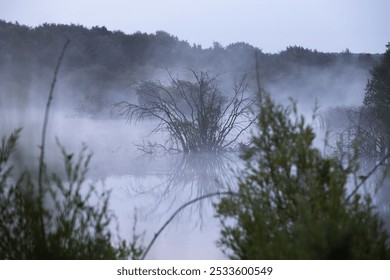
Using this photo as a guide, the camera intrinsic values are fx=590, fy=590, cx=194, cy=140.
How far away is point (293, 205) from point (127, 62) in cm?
1177

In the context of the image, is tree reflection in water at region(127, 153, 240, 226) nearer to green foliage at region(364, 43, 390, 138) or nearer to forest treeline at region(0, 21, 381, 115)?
green foliage at region(364, 43, 390, 138)

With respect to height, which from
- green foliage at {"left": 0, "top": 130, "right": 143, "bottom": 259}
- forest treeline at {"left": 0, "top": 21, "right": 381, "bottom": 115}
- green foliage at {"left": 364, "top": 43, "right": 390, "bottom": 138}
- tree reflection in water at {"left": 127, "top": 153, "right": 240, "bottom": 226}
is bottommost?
tree reflection in water at {"left": 127, "top": 153, "right": 240, "bottom": 226}

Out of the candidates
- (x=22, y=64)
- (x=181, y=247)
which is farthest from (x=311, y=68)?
(x=181, y=247)

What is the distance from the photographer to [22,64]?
508 inches

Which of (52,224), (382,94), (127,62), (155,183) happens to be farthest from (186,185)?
(127,62)

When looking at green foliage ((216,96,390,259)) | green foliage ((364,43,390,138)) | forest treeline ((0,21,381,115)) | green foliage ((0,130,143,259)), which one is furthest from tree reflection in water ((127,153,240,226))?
forest treeline ((0,21,381,115))

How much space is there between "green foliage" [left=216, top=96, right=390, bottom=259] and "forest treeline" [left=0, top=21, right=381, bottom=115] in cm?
1053

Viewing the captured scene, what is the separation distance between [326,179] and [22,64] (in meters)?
11.7

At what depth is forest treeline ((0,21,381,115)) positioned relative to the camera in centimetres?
1272

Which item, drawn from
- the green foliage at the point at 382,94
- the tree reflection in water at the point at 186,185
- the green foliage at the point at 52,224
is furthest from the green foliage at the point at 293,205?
the green foliage at the point at 382,94

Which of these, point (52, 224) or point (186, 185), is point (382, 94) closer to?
point (186, 185)

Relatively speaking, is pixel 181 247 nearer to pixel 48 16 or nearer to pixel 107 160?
pixel 107 160

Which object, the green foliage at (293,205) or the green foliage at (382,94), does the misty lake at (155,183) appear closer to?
the green foliage at (293,205)

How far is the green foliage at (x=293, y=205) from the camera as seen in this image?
1.89 m
